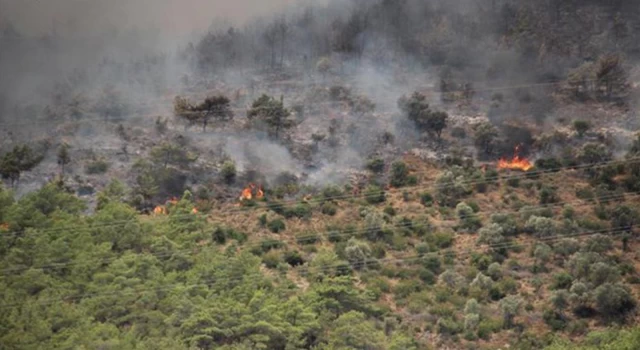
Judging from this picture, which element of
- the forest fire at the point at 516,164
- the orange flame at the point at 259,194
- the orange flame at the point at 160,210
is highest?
the forest fire at the point at 516,164

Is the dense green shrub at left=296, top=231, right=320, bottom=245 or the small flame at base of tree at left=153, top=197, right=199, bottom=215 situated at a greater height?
the small flame at base of tree at left=153, top=197, right=199, bottom=215

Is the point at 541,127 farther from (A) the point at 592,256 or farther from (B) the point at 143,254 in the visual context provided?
(B) the point at 143,254

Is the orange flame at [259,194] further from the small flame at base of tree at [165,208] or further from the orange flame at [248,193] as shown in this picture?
the small flame at base of tree at [165,208]

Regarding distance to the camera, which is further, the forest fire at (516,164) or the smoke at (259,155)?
the forest fire at (516,164)

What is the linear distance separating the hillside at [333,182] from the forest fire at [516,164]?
0.81 feet

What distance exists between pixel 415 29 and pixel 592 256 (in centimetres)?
6565

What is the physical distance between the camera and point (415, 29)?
133m

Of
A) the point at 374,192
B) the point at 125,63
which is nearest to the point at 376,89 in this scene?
the point at 374,192

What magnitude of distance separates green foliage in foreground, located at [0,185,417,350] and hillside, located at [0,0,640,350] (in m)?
0.19

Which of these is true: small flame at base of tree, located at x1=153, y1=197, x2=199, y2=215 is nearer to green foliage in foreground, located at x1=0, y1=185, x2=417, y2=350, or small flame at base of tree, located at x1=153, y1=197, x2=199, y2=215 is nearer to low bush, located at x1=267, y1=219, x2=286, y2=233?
green foliage in foreground, located at x1=0, y1=185, x2=417, y2=350

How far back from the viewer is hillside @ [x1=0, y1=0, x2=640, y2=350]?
6500 centimetres

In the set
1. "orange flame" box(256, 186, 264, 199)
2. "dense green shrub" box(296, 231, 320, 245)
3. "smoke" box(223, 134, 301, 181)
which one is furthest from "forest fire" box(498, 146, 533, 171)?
"orange flame" box(256, 186, 264, 199)

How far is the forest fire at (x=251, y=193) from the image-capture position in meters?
90.2

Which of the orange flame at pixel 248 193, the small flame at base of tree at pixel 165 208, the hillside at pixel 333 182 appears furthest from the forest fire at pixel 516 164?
the small flame at base of tree at pixel 165 208
